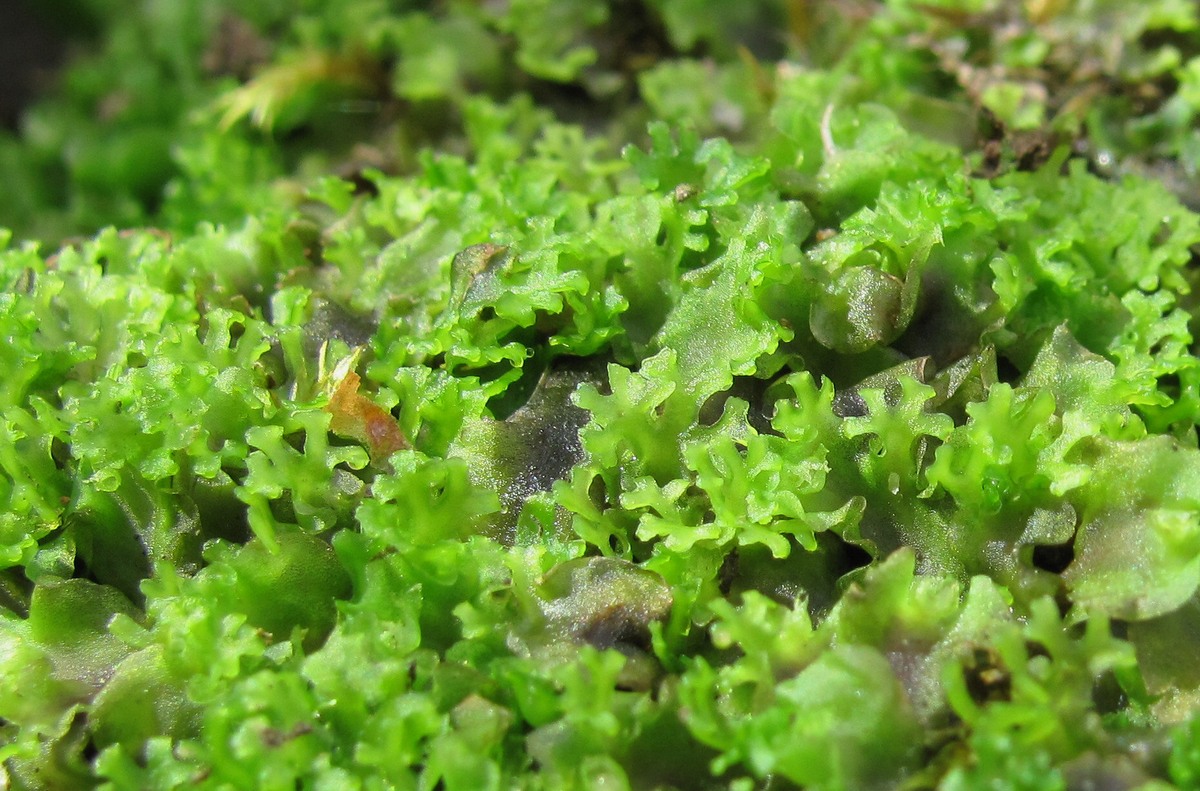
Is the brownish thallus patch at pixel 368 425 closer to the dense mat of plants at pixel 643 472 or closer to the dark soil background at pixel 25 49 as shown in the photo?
the dense mat of plants at pixel 643 472

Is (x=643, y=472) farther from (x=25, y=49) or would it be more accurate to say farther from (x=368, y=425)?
(x=25, y=49)

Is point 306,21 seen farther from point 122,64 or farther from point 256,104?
point 122,64

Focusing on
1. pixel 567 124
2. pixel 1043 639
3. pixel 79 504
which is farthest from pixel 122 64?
pixel 1043 639

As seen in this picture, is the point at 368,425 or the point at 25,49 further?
the point at 25,49

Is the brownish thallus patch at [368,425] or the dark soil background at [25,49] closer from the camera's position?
the brownish thallus patch at [368,425]

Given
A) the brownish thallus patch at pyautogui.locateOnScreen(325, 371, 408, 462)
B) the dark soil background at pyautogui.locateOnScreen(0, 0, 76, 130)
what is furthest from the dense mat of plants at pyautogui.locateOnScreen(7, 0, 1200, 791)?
the dark soil background at pyautogui.locateOnScreen(0, 0, 76, 130)

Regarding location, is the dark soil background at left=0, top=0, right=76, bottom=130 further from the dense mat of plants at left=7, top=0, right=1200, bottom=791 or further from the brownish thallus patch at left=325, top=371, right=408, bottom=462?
the brownish thallus patch at left=325, top=371, right=408, bottom=462

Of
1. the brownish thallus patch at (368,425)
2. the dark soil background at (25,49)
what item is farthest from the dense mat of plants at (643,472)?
the dark soil background at (25,49)

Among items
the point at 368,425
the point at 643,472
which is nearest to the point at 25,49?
the point at 368,425
